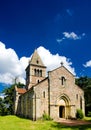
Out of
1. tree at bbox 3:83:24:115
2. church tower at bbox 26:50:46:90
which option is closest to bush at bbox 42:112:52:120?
church tower at bbox 26:50:46:90

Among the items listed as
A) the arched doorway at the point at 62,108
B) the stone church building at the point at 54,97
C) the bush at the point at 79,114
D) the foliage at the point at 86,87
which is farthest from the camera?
the foliage at the point at 86,87

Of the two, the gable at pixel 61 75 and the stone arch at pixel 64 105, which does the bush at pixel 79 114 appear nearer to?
the stone arch at pixel 64 105

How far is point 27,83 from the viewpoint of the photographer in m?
57.7

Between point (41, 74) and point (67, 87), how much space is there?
51.2ft

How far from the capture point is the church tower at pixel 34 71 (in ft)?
184

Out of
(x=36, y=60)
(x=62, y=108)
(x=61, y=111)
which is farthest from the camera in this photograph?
(x=36, y=60)

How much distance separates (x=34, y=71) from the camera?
5697 cm

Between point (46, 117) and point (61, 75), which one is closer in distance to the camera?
A: point (46, 117)

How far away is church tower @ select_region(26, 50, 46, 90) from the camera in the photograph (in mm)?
56128

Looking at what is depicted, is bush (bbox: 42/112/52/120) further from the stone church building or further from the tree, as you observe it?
the tree

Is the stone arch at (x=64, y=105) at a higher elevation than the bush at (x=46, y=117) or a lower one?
higher

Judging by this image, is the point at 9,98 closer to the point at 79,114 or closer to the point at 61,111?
the point at 61,111

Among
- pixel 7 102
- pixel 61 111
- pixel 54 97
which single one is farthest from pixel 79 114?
pixel 7 102

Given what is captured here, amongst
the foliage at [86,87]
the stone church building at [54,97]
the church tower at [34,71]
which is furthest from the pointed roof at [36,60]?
the foliage at [86,87]
